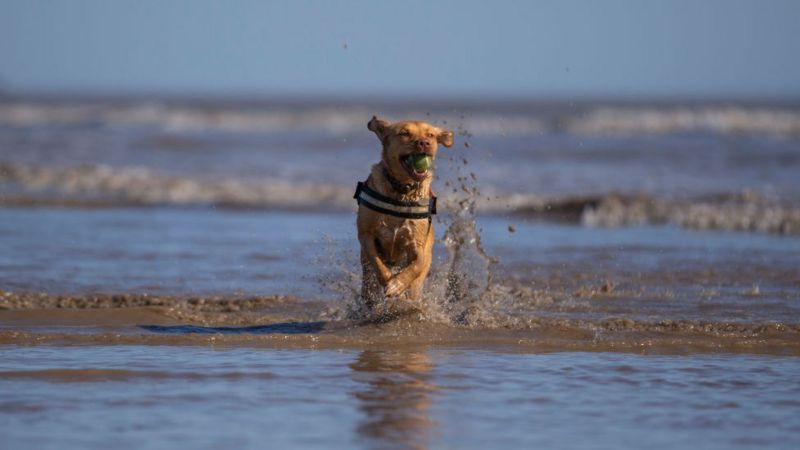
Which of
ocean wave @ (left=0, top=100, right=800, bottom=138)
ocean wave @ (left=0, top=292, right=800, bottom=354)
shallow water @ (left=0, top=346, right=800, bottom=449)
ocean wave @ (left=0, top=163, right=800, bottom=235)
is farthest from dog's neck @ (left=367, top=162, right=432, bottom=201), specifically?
ocean wave @ (left=0, top=100, right=800, bottom=138)

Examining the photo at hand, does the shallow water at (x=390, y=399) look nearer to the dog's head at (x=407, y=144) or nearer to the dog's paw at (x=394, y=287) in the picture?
the dog's paw at (x=394, y=287)

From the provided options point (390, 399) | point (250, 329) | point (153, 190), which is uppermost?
point (153, 190)

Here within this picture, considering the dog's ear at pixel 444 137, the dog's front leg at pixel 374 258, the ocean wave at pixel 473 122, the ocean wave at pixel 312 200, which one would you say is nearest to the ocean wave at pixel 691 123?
the ocean wave at pixel 473 122

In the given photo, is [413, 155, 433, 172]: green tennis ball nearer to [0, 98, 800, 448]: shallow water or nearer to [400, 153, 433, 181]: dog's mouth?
[400, 153, 433, 181]: dog's mouth

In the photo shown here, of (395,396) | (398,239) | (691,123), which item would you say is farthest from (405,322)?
(691,123)

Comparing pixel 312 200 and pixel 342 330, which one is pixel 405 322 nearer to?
pixel 342 330

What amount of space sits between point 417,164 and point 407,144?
0.49 ft

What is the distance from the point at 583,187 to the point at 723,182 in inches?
97.2

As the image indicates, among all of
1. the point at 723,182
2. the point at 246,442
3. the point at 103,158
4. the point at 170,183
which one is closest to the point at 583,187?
the point at 723,182

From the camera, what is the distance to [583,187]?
19.7 meters

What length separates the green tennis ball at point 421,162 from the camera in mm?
7648

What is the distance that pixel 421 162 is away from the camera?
25.1 ft

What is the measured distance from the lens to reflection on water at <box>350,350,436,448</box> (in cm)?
531

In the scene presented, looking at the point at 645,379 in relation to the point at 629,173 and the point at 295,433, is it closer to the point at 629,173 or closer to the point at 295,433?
the point at 295,433
